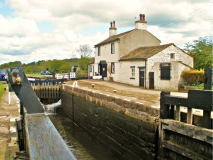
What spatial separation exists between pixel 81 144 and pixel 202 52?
19521 mm

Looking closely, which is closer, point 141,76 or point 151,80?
point 151,80

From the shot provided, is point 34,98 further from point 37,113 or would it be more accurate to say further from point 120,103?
point 120,103

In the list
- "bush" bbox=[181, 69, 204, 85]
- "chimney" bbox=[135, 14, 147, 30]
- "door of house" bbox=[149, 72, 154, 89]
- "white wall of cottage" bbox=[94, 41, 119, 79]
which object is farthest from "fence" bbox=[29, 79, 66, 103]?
"bush" bbox=[181, 69, 204, 85]

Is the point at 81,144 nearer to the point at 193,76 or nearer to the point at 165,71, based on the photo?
the point at 165,71

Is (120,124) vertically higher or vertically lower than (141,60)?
lower

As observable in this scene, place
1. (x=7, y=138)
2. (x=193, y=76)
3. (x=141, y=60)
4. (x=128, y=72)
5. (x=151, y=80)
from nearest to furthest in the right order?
(x=7, y=138) < (x=193, y=76) < (x=151, y=80) < (x=141, y=60) < (x=128, y=72)

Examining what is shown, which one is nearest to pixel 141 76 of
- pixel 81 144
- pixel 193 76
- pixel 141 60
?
pixel 141 60

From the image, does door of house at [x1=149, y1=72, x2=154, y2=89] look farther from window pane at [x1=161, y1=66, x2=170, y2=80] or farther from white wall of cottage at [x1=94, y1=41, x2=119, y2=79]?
white wall of cottage at [x1=94, y1=41, x2=119, y2=79]

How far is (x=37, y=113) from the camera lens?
3324mm

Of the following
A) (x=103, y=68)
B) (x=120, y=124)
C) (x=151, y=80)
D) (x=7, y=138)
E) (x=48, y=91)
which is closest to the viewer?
(x=7, y=138)

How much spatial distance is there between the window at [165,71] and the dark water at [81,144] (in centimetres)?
816

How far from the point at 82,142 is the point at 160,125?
6516 millimetres

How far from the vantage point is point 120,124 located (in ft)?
33.7

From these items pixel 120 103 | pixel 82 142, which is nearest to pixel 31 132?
pixel 120 103
